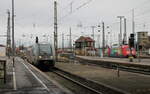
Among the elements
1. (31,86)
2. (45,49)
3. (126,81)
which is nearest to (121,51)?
(45,49)

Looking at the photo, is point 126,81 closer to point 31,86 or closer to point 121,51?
point 31,86

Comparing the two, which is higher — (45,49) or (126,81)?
(45,49)

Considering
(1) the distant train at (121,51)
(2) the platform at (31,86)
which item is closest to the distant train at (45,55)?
(2) the platform at (31,86)

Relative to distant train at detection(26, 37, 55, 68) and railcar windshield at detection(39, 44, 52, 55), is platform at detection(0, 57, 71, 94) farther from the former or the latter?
railcar windshield at detection(39, 44, 52, 55)

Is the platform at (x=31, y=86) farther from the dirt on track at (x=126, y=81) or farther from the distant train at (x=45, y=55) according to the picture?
the distant train at (x=45, y=55)

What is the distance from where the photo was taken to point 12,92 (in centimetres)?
1428

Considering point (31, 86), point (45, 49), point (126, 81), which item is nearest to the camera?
point (31, 86)

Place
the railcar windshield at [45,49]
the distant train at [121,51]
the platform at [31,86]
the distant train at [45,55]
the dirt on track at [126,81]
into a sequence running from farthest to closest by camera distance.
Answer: the distant train at [121,51], the railcar windshield at [45,49], the distant train at [45,55], the dirt on track at [126,81], the platform at [31,86]

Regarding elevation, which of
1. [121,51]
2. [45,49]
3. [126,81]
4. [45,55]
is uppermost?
[45,49]

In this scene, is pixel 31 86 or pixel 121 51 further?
pixel 121 51

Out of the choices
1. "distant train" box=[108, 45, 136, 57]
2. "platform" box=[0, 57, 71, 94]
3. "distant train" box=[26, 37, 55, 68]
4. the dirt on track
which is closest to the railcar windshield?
"distant train" box=[26, 37, 55, 68]

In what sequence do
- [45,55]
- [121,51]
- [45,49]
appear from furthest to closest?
[121,51] < [45,49] < [45,55]

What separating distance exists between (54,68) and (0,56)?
686 cm

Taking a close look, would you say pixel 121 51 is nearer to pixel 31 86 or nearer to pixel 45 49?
pixel 45 49
